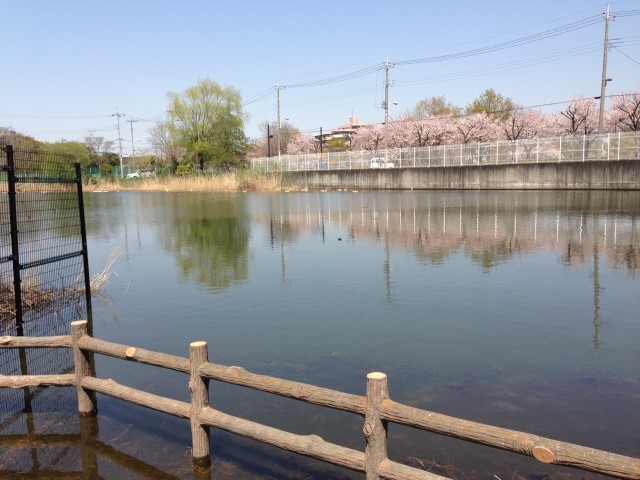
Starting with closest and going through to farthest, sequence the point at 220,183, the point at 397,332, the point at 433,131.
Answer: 1. the point at 397,332
2. the point at 220,183
3. the point at 433,131

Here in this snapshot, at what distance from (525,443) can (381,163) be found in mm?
43849

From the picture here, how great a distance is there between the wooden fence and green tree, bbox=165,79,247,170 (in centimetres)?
5183

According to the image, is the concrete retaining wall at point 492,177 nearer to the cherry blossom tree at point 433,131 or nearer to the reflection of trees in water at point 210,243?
the reflection of trees in water at point 210,243

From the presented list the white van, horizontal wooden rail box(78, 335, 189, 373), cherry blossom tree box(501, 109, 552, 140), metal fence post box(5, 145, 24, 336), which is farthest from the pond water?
cherry blossom tree box(501, 109, 552, 140)

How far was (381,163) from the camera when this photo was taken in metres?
45.8

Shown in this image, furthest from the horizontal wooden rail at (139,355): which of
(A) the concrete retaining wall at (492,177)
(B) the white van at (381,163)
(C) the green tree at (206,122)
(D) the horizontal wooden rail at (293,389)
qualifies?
(C) the green tree at (206,122)

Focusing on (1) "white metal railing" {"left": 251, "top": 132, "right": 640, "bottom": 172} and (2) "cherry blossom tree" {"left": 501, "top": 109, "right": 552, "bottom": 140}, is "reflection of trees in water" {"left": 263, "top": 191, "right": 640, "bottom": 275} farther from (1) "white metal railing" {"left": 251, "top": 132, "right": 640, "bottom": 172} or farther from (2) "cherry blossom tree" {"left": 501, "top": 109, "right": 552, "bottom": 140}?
(2) "cherry blossom tree" {"left": 501, "top": 109, "right": 552, "bottom": 140}

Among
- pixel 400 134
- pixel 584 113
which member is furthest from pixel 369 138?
pixel 584 113

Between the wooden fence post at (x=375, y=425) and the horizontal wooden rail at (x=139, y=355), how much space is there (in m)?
1.42

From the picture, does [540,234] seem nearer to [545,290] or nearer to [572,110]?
[545,290]

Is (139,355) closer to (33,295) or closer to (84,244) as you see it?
(84,244)

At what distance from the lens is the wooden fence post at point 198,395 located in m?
3.81

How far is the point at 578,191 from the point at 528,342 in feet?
95.3

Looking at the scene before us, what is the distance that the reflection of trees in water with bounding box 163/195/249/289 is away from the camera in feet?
36.0
